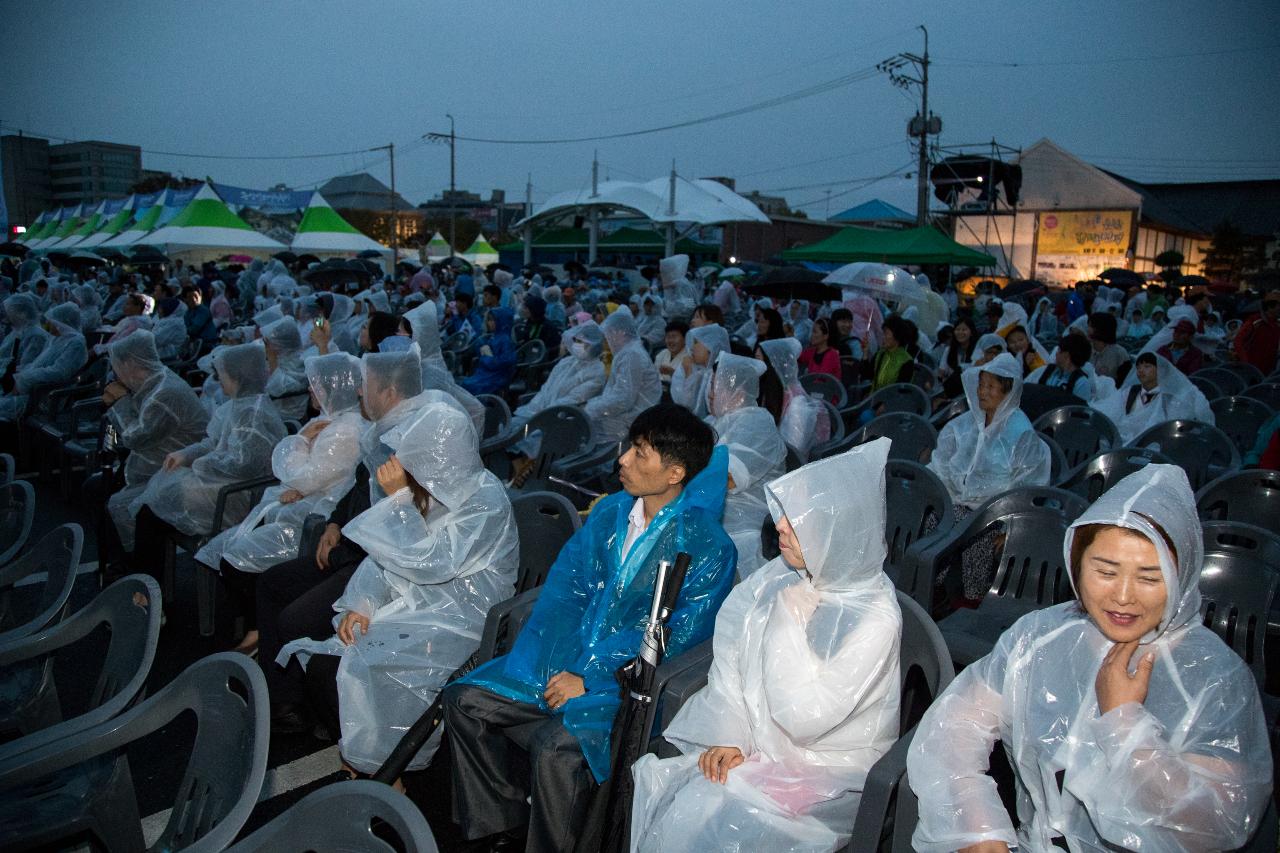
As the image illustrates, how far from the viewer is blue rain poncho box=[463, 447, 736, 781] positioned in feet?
9.30

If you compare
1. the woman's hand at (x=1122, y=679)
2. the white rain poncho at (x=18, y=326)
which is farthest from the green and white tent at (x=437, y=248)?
the woman's hand at (x=1122, y=679)

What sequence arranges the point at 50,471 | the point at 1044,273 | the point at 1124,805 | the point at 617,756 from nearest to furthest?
the point at 1124,805, the point at 617,756, the point at 50,471, the point at 1044,273

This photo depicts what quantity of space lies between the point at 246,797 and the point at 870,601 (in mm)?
1574

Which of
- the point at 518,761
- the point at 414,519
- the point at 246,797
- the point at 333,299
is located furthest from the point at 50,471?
the point at 246,797

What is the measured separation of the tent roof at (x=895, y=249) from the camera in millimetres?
13109

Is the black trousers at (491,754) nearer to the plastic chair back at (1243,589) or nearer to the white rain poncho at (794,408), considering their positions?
the plastic chair back at (1243,589)

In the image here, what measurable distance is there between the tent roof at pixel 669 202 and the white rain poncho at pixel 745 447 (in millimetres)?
22388

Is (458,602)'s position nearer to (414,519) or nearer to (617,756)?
(414,519)

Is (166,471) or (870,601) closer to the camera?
(870,601)

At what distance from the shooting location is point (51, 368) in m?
7.66

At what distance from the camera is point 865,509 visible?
2172 mm

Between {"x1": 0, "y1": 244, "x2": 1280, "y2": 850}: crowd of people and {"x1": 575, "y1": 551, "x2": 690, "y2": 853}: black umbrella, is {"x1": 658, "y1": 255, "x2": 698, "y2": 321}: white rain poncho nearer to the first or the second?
{"x1": 0, "y1": 244, "x2": 1280, "y2": 850}: crowd of people

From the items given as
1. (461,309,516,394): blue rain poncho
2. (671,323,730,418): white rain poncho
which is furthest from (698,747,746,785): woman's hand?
(461,309,516,394): blue rain poncho

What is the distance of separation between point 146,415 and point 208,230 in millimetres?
17932
